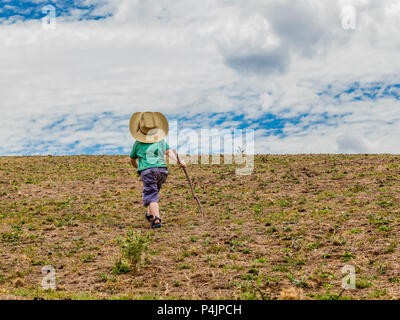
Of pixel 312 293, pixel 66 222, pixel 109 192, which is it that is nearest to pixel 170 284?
pixel 312 293

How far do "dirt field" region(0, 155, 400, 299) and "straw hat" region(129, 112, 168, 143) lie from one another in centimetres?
278

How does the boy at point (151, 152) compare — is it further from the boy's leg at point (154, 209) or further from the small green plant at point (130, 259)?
the small green plant at point (130, 259)

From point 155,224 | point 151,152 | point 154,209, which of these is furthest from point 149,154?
point 155,224

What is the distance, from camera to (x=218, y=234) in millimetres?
10797

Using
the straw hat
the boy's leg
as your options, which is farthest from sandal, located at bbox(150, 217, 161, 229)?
the straw hat

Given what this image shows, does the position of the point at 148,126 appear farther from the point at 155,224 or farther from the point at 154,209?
the point at 155,224

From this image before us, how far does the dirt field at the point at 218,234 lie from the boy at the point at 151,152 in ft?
3.23

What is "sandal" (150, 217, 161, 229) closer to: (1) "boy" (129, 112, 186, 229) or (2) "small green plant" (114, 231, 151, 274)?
(1) "boy" (129, 112, 186, 229)

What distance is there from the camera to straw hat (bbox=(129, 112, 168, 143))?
1151cm

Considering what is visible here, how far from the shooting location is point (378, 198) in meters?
13.0

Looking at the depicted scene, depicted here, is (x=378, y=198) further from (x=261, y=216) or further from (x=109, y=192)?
(x=109, y=192)

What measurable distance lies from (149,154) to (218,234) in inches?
122
